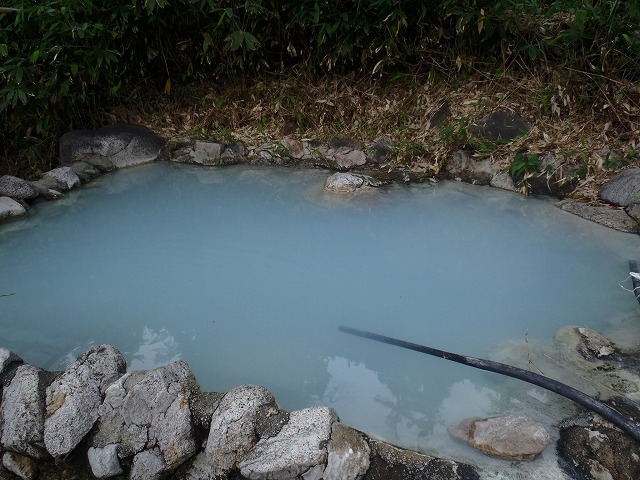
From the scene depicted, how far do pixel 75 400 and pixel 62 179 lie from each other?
243cm

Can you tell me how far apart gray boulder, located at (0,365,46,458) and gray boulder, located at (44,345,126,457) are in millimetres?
37

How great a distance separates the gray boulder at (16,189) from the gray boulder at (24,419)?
205 cm

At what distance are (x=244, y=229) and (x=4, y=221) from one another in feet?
5.03

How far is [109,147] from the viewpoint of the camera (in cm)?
437

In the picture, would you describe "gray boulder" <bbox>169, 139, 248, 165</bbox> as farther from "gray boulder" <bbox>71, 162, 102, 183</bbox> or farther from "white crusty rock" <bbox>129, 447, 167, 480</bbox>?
"white crusty rock" <bbox>129, 447, 167, 480</bbox>

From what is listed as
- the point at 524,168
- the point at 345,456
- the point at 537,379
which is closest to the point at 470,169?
the point at 524,168

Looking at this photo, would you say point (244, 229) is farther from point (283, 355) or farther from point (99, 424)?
point (99, 424)

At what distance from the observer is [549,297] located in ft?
9.07

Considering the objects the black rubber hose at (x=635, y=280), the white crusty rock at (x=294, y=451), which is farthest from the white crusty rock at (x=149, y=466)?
the black rubber hose at (x=635, y=280)

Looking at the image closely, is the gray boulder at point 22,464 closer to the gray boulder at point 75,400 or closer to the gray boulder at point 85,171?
the gray boulder at point 75,400

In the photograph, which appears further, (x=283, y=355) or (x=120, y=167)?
(x=120, y=167)

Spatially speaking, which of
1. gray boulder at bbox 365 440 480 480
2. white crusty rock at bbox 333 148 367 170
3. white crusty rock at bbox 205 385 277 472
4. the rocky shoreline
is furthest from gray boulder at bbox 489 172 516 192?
white crusty rock at bbox 205 385 277 472

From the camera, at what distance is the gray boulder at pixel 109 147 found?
14.3ft

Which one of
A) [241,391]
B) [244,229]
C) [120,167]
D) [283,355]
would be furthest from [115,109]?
[241,391]
